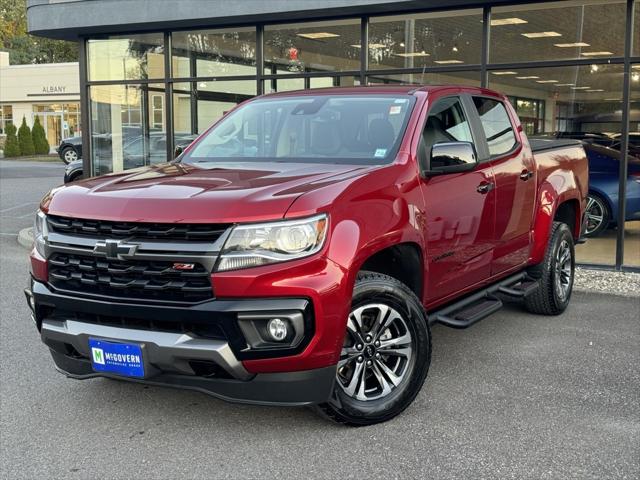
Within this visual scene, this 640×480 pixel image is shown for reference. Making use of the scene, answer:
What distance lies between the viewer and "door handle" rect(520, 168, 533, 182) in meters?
5.79

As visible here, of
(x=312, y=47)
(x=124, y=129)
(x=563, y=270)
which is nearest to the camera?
(x=563, y=270)

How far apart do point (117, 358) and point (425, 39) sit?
7.78 metres

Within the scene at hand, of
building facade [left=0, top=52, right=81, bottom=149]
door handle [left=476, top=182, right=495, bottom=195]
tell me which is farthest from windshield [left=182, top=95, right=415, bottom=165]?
building facade [left=0, top=52, right=81, bottom=149]

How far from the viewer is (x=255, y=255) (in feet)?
11.8

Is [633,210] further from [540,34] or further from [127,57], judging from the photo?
[127,57]

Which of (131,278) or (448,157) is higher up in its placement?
(448,157)

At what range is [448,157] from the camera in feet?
15.2

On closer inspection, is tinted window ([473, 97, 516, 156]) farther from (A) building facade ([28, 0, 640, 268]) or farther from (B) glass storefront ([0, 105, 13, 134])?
(B) glass storefront ([0, 105, 13, 134])

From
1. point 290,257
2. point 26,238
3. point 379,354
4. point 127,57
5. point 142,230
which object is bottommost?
point 26,238

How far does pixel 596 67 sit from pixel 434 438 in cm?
663

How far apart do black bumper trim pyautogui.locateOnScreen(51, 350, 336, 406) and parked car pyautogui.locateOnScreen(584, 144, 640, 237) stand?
6507 mm

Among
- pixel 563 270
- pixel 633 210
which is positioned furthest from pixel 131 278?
pixel 633 210

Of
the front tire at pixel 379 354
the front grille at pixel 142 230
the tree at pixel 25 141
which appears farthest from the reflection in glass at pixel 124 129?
the tree at pixel 25 141

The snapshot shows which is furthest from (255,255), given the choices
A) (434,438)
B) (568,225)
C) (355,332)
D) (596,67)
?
(596,67)
